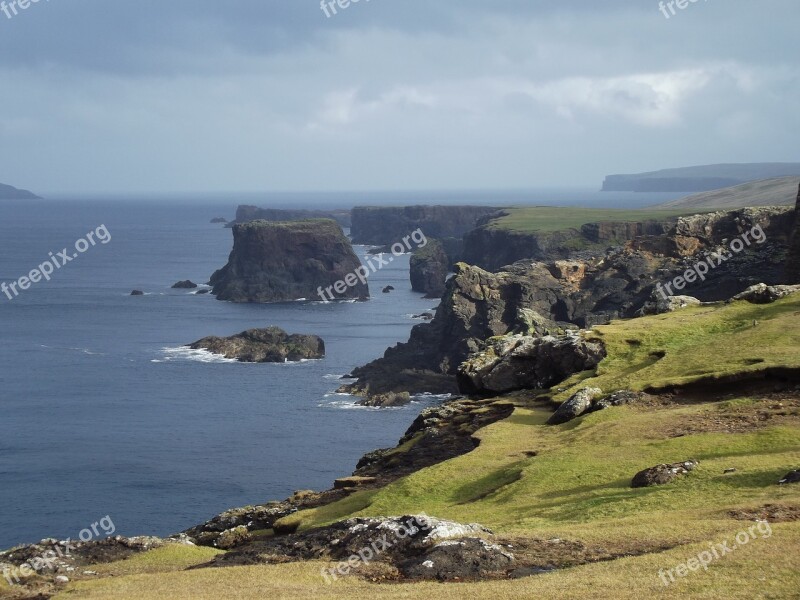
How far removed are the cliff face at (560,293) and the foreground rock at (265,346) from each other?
17.0 metres

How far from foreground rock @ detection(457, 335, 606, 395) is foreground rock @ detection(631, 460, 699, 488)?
19.6 m

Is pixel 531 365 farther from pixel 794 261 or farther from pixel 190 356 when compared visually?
pixel 190 356

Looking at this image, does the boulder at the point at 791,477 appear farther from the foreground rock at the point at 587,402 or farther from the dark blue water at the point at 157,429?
the dark blue water at the point at 157,429

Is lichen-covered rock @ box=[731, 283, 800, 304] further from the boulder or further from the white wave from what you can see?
the white wave

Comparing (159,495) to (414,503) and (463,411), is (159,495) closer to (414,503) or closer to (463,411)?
(463,411)

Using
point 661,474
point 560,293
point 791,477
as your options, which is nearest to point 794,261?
point 661,474

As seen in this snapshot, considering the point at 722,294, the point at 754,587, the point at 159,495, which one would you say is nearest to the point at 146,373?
the point at 159,495

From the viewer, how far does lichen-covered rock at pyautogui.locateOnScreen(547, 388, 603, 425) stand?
45844mm

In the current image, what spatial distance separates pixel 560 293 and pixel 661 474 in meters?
119

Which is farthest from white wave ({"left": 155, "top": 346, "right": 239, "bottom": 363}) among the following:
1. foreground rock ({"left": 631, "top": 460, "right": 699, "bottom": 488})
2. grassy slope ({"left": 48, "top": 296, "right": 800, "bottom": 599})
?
foreground rock ({"left": 631, "top": 460, "right": 699, "bottom": 488})

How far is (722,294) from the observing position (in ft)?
392

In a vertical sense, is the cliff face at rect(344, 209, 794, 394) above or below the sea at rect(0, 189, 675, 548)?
above

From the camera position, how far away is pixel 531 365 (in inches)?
2201

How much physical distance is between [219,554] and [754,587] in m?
19.8
